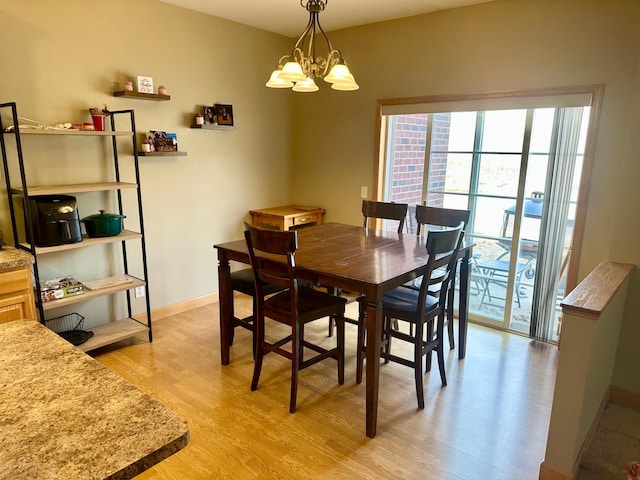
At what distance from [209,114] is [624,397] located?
379cm

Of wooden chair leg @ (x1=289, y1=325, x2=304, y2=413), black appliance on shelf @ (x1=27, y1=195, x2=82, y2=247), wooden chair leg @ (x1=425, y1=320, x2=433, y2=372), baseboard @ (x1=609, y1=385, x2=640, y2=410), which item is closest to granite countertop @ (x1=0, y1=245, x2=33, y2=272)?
black appliance on shelf @ (x1=27, y1=195, x2=82, y2=247)

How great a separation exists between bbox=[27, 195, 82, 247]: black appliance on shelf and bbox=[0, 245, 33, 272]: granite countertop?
0.16m

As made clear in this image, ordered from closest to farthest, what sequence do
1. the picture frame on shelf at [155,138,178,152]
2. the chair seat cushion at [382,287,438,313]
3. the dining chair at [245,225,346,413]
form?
1. the dining chair at [245,225,346,413]
2. the chair seat cushion at [382,287,438,313]
3. the picture frame on shelf at [155,138,178,152]

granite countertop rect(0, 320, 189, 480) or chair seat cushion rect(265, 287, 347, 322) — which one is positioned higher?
granite countertop rect(0, 320, 189, 480)

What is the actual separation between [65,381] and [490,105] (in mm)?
3440

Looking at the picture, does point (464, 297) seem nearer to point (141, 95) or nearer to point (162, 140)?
point (162, 140)

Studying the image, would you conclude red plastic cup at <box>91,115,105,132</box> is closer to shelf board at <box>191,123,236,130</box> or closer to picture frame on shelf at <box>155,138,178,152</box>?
picture frame on shelf at <box>155,138,178,152</box>

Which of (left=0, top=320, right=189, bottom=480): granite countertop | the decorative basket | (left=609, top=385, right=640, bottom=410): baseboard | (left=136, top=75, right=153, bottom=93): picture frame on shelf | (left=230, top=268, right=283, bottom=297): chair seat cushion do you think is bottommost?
(left=609, top=385, right=640, bottom=410): baseboard

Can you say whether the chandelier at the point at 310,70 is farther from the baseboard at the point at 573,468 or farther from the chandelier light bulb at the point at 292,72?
the baseboard at the point at 573,468

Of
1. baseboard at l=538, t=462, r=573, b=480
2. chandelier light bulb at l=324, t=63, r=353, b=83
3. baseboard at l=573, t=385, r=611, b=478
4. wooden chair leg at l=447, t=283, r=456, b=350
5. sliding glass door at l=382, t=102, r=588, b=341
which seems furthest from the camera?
sliding glass door at l=382, t=102, r=588, b=341

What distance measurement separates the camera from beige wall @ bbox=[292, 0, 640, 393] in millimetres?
2619

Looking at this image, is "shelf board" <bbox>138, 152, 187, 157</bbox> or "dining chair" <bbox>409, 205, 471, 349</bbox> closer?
"dining chair" <bbox>409, 205, 471, 349</bbox>

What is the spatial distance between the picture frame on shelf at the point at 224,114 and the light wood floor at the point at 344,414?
1.98 metres

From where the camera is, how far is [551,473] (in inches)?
76.6
